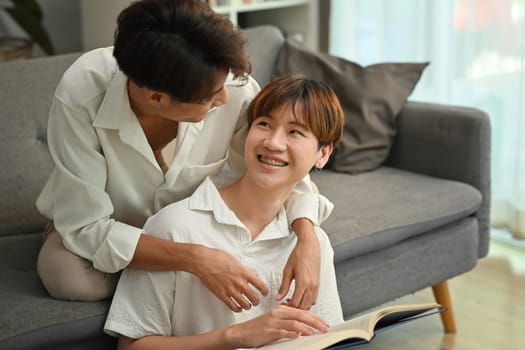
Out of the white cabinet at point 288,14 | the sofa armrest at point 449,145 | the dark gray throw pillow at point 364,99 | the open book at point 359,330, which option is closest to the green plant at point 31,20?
the white cabinet at point 288,14

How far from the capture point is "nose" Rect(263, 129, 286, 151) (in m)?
1.56

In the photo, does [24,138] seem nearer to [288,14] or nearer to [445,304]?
[445,304]

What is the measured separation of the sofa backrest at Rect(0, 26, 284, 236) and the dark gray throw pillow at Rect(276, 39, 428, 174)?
0.78 m

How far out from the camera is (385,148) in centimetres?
251

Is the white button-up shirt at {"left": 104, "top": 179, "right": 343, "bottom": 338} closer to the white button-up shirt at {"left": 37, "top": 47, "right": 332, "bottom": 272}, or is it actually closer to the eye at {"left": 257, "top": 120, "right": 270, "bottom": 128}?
the white button-up shirt at {"left": 37, "top": 47, "right": 332, "bottom": 272}

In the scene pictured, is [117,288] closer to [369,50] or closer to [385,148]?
[385,148]

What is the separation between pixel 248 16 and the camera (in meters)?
3.83

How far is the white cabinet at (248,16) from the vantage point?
3.16m

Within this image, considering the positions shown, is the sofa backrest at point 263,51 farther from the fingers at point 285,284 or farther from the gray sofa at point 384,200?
the fingers at point 285,284

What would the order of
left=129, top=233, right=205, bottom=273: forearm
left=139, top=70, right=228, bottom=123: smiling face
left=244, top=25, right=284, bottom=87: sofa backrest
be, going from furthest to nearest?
left=244, top=25, right=284, bottom=87: sofa backrest
left=129, top=233, right=205, bottom=273: forearm
left=139, top=70, right=228, bottom=123: smiling face

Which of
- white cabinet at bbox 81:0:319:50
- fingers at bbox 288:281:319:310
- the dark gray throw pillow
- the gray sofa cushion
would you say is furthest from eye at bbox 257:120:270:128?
white cabinet at bbox 81:0:319:50

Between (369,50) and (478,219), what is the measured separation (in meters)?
1.28

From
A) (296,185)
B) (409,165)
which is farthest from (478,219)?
(296,185)

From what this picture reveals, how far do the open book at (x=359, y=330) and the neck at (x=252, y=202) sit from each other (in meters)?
0.29
